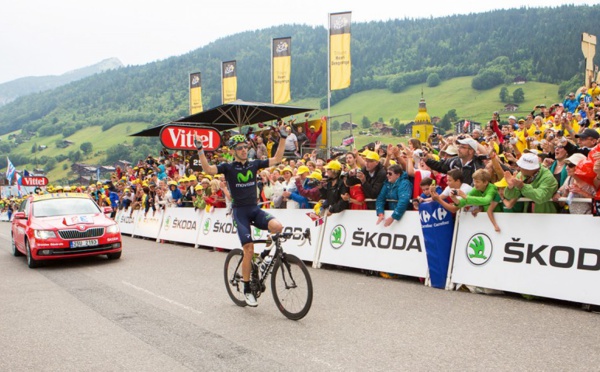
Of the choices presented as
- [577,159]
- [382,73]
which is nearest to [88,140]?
[382,73]

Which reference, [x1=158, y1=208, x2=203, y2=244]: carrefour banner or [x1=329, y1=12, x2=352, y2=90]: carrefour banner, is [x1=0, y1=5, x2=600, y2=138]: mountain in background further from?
[x1=158, y1=208, x2=203, y2=244]: carrefour banner

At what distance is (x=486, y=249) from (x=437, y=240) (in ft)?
2.88

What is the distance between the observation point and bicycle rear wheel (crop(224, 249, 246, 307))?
7.48m

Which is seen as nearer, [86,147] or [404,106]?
[404,106]

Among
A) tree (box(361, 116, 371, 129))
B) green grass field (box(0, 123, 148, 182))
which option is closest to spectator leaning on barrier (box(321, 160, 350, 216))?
tree (box(361, 116, 371, 129))

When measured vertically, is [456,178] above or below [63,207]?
above

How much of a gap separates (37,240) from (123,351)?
7762 millimetres

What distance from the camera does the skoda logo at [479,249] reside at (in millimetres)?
7856

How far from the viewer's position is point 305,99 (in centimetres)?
14338

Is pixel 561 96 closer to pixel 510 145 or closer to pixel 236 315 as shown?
pixel 510 145

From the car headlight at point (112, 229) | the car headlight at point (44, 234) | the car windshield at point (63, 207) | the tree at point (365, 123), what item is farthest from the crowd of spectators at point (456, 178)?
the tree at point (365, 123)

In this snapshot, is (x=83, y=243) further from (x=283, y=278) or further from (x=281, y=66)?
(x=281, y=66)

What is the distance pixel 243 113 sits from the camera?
1078 inches

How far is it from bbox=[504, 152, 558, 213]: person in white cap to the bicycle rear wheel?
3.90m
